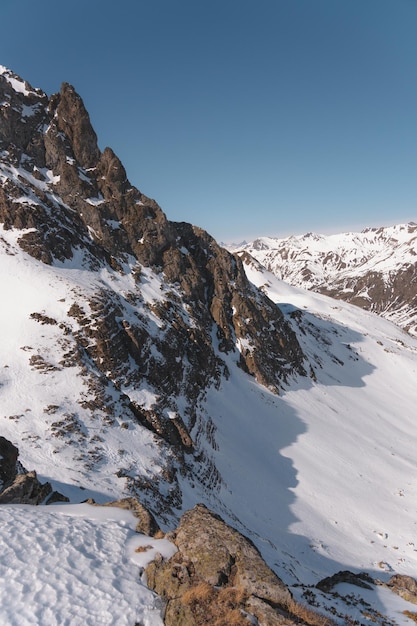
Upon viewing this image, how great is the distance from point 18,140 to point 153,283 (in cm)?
3138

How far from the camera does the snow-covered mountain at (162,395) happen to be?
25266 millimetres

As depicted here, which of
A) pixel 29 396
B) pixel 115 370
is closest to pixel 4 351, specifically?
pixel 29 396

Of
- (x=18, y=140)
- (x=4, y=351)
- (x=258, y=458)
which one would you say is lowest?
(x=258, y=458)

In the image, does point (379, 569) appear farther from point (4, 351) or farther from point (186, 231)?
point (186, 231)

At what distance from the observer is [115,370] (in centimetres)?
3734

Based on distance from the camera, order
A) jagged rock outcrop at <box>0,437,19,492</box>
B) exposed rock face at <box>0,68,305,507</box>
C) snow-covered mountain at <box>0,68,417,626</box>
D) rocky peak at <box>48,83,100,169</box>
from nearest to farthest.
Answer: jagged rock outcrop at <box>0,437,19,492</box>
snow-covered mountain at <box>0,68,417,626</box>
exposed rock face at <box>0,68,305,507</box>
rocky peak at <box>48,83,100,169</box>

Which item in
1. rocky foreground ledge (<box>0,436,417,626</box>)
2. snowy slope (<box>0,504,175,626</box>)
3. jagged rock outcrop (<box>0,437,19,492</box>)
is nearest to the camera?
snowy slope (<box>0,504,175,626</box>)

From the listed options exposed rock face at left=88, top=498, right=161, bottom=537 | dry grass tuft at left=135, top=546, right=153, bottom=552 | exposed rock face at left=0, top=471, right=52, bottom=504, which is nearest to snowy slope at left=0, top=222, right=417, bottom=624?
exposed rock face at left=0, top=471, right=52, bottom=504

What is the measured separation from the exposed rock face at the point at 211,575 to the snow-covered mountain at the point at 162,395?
81 centimetres

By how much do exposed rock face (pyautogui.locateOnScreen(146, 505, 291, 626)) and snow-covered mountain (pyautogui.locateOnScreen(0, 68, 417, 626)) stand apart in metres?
0.81

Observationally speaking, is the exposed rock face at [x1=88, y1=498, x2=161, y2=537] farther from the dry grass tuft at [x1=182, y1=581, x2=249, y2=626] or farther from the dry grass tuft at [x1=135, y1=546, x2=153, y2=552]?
the dry grass tuft at [x1=182, y1=581, x2=249, y2=626]

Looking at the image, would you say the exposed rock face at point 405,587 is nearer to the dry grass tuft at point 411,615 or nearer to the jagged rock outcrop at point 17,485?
the dry grass tuft at point 411,615

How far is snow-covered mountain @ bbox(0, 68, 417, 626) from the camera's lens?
25.3m

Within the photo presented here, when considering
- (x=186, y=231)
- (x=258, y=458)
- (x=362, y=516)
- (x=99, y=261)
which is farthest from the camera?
(x=186, y=231)
